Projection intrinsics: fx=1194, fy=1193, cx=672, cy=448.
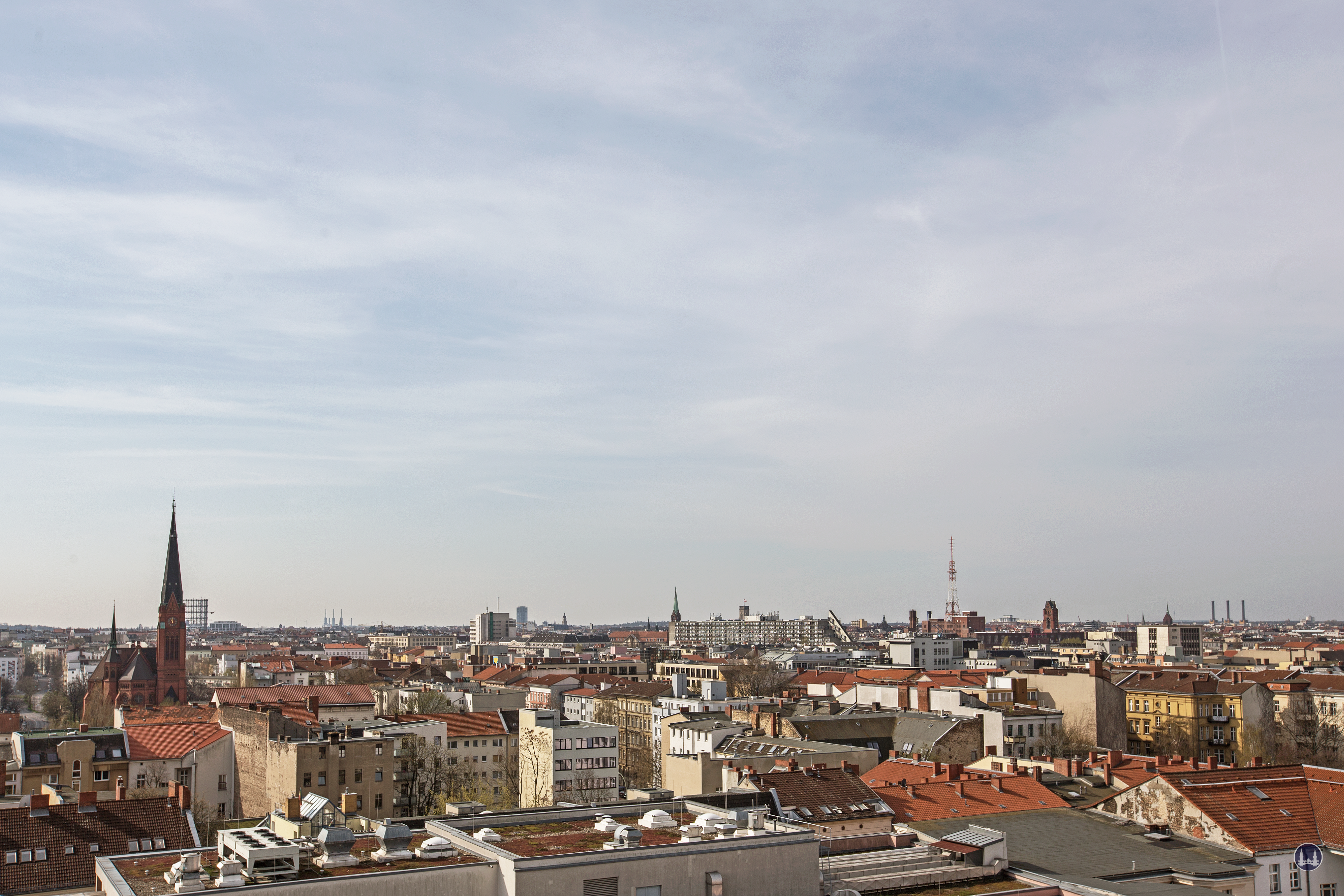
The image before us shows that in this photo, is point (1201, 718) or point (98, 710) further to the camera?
point (98, 710)

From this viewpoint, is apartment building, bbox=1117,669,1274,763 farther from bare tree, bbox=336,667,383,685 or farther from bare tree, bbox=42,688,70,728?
bare tree, bbox=42,688,70,728

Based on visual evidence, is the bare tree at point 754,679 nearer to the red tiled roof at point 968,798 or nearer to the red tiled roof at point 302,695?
the red tiled roof at point 302,695

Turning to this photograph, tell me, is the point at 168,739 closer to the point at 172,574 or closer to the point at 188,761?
the point at 188,761

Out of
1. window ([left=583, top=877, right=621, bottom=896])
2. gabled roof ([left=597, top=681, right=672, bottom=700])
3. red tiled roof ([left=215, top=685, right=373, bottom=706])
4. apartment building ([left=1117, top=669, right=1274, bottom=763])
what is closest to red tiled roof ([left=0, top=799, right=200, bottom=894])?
window ([left=583, top=877, right=621, bottom=896])

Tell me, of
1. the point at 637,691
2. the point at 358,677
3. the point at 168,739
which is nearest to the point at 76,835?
the point at 168,739

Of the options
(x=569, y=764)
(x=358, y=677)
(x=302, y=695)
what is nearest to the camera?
(x=569, y=764)

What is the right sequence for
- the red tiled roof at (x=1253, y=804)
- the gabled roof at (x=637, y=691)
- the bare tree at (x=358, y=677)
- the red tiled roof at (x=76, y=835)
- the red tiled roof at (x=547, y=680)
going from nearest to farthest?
the red tiled roof at (x=1253, y=804), the red tiled roof at (x=76, y=835), the gabled roof at (x=637, y=691), the red tiled roof at (x=547, y=680), the bare tree at (x=358, y=677)

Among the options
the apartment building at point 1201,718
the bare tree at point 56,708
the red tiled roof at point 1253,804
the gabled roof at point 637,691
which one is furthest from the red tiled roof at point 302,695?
the red tiled roof at point 1253,804
